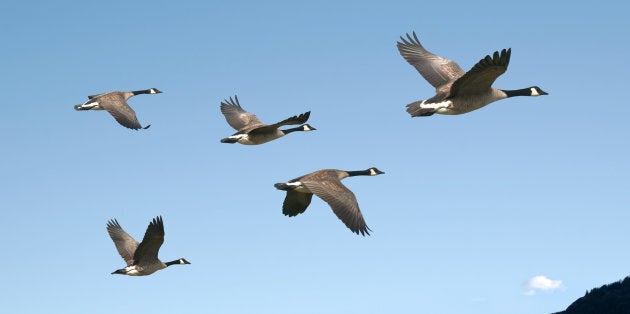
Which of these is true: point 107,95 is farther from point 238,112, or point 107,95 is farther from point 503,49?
→ point 503,49

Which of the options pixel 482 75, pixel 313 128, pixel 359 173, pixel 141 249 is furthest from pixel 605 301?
pixel 482 75

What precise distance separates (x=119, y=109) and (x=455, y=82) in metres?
9.68

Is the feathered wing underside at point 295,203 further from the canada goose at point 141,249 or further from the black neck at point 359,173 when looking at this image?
the canada goose at point 141,249

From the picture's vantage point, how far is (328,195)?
56.4 ft

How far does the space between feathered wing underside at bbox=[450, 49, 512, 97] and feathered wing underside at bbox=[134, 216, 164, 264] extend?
6674 millimetres

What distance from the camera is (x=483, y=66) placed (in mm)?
15406

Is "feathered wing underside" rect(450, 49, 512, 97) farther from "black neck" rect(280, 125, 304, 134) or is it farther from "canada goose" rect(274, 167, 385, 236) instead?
"black neck" rect(280, 125, 304, 134)

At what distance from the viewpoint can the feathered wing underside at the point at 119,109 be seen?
71.8 feet

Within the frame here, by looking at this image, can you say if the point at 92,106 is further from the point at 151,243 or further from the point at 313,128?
the point at 313,128

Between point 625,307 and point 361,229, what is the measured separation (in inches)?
1719

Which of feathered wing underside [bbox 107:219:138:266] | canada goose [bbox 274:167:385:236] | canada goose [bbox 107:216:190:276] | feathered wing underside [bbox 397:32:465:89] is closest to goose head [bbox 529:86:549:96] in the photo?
feathered wing underside [bbox 397:32:465:89]

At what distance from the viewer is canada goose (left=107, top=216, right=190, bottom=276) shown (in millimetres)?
19219

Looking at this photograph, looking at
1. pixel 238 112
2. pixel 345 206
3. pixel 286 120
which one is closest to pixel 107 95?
pixel 238 112

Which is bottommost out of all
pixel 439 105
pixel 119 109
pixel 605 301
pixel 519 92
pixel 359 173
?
pixel 439 105
